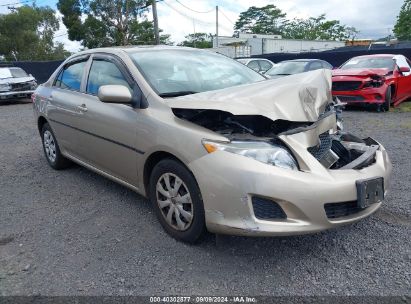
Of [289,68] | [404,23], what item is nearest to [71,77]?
[289,68]

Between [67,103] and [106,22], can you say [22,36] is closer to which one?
[106,22]

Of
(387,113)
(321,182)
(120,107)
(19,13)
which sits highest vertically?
(19,13)

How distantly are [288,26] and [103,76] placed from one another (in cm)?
7509

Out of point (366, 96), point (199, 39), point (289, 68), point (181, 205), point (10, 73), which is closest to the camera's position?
point (181, 205)

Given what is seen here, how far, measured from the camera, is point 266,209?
2.50 metres

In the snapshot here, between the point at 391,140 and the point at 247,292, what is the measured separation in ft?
15.9

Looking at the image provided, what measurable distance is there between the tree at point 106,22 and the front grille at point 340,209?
36.5m

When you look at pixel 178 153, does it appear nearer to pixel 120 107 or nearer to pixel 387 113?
pixel 120 107

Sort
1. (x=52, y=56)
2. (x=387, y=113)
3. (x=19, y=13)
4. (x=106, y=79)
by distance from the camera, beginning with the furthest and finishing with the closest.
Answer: (x=52, y=56) → (x=19, y=13) → (x=387, y=113) → (x=106, y=79)

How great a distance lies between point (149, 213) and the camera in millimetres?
3666

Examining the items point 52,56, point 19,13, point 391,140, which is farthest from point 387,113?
point 52,56

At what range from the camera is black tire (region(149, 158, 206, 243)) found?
275cm

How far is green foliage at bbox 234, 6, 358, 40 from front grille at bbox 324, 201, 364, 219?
71.4 m

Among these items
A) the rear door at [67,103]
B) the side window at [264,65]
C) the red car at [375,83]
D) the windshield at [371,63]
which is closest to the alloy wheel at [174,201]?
the rear door at [67,103]
